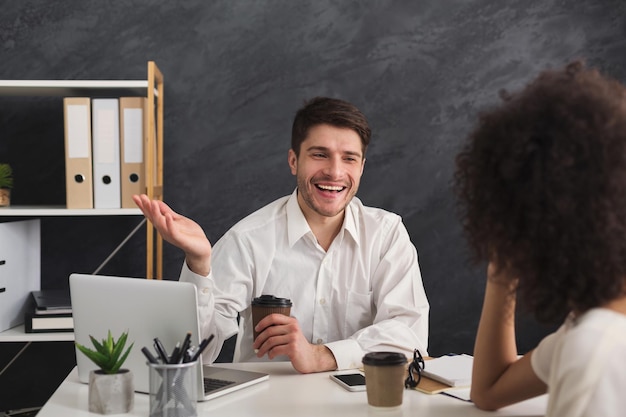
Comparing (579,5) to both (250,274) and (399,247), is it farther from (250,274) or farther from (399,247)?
(250,274)

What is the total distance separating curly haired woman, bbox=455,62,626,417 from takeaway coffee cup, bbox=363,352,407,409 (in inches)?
18.6

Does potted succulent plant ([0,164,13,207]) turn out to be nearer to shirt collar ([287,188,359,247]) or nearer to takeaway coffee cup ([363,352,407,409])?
shirt collar ([287,188,359,247])

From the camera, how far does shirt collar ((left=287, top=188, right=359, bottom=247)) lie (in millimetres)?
2320

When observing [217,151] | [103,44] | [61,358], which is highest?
[103,44]

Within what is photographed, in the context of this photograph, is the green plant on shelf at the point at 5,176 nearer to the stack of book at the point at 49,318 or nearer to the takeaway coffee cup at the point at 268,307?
the stack of book at the point at 49,318

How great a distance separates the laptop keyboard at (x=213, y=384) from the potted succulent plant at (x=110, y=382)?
165 mm

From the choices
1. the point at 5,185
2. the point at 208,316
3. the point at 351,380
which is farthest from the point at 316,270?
the point at 5,185

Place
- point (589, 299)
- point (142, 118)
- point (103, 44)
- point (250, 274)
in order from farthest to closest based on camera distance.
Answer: point (103, 44), point (142, 118), point (250, 274), point (589, 299)

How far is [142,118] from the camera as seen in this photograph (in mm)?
2693

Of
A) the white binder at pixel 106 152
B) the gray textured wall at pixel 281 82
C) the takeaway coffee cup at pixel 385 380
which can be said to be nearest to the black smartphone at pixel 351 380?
the takeaway coffee cup at pixel 385 380

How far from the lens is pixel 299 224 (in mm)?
2328

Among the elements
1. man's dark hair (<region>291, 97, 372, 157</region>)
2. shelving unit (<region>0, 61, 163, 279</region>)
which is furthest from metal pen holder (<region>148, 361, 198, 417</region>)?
shelving unit (<region>0, 61, 163, 279</region>)

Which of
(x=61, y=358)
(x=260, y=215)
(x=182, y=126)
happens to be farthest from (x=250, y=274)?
(x=61, y=358)

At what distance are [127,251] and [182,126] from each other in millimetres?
549
